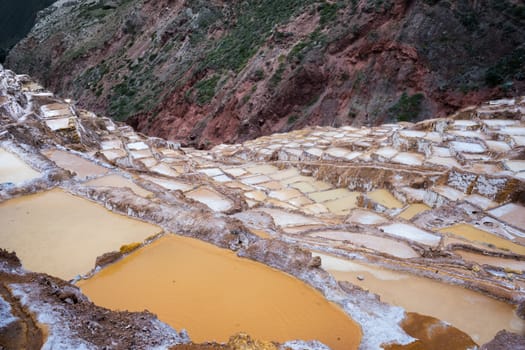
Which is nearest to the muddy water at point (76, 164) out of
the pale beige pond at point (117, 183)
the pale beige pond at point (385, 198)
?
the pale beige pond at point (117, 183)

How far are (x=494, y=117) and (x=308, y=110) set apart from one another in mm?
10610

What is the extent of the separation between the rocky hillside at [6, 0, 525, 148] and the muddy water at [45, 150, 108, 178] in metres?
15.1

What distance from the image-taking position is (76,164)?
8133mm

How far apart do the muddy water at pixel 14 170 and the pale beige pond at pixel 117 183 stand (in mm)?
941

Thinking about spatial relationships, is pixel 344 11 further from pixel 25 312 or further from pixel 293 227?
pixel 25 312

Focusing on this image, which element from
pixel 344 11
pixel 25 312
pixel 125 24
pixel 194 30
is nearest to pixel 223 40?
pixel 194 30

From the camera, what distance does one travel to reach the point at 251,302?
3.71 m

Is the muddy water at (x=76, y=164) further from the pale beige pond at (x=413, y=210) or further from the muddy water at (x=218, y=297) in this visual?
the pale beige pond at (x=413, y=210)

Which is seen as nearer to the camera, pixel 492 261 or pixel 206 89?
pixel 492 261

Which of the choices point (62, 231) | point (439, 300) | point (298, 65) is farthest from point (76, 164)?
point (298, 65)

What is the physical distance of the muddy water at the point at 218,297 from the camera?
336 cm

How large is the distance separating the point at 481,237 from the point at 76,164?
802 cm

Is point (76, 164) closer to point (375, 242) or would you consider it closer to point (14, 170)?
point (14, 170)

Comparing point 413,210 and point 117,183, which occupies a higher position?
point 117,183
